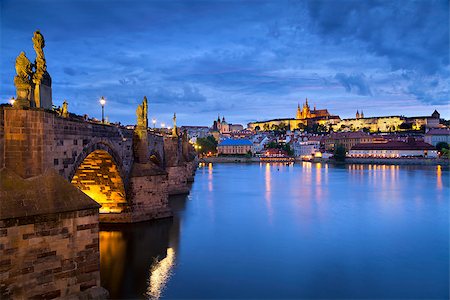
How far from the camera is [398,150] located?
4254 inches

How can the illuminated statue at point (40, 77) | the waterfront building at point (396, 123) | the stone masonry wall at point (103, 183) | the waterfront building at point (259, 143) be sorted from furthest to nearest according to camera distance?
1. the waterfront building at point (396, 123)
2. the waterfront building at point (259, 143)
3. the stone masonry wall at point (103, 183)
4. the illuminated statue at point (40, 77)

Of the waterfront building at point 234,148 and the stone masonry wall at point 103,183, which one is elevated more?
the waterfront building at point 234,148

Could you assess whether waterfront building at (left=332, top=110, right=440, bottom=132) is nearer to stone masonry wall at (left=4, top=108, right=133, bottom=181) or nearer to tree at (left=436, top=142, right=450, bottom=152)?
tree at (left=436, top=142, right=450, bottom=152)

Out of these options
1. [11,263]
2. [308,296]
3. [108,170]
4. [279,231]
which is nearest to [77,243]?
[11,263]

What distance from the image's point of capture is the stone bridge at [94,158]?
10109 millimetres

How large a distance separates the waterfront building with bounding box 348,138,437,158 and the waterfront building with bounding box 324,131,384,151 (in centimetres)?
1679

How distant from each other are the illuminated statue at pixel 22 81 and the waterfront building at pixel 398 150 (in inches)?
4247

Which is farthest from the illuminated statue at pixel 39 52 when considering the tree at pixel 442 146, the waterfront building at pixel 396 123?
the waterfront building at pixel 396 123

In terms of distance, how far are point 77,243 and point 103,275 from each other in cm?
454

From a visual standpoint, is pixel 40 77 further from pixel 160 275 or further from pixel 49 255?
pixel 160 275

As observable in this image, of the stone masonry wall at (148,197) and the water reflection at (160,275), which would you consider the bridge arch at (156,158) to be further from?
the water reflection at (160,275)

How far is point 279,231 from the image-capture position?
22.5 meters

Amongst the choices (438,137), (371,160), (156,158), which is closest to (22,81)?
(156,158)

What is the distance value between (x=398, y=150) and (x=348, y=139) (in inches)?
1038
